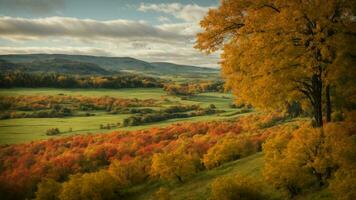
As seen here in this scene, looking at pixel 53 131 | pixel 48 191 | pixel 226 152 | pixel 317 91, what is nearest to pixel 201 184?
pixel 226 152

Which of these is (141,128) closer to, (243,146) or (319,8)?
(243,146)

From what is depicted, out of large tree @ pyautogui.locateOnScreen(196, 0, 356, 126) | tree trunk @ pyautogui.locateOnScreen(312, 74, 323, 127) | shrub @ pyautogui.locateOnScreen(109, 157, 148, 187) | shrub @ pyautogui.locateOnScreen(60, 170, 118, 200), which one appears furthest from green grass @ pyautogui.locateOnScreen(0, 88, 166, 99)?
tree trunk @ pyautogui.locateOnScreen(312, 74, 323, 127)

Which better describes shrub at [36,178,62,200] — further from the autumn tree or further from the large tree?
the large tree

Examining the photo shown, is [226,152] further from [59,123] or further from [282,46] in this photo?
[59,123]

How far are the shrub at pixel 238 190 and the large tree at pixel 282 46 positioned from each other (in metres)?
6.82

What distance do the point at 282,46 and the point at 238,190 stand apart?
11.5m

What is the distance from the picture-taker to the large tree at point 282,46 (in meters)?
17.1

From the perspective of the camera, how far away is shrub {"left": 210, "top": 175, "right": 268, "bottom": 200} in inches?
973

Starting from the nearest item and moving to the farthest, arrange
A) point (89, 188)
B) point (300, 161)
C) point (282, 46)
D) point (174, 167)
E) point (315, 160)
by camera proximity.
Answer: point (282, 46), point (315, 160), point (300, 161), point (89, 188), point (174, 167)

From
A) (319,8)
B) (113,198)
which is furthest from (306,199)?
(113,198)

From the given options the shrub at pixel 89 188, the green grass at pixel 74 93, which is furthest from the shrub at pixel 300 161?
the green grass at pixel 74 93

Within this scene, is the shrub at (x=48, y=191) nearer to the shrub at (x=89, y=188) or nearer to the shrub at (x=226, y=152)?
the shrub at (x=89, y=188)

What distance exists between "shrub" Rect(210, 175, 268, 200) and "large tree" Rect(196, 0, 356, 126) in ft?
22.4

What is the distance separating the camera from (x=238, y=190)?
81.4 ft
